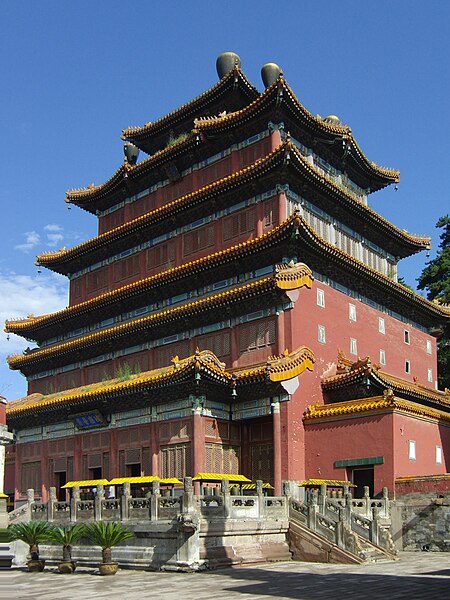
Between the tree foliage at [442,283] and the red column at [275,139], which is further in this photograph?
the tree foliage at [442,283]

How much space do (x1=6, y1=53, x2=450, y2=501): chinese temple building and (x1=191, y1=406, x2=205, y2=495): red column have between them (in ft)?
0.26

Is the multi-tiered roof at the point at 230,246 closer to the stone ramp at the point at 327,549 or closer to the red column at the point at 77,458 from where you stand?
the red column at the point at 77,458

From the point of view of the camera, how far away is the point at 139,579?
20.5 metres

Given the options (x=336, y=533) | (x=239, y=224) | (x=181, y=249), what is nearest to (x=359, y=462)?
(x=336, y=533)

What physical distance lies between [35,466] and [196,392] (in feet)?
43.6

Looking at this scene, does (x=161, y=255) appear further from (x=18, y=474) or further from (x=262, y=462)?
(x=18, y=474)

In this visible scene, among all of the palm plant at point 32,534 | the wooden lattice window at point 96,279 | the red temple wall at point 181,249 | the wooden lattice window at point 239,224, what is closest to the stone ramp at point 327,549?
the palm plant at point 32,534

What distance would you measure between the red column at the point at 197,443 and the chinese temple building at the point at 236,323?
0.08m

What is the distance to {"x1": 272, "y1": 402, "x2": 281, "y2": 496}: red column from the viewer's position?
2876 cm

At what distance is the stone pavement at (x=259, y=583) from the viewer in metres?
16.4

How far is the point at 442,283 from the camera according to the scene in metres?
49.2

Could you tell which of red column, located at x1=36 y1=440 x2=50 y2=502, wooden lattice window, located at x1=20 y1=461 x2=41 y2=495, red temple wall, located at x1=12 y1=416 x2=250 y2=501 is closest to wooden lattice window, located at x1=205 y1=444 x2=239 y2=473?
red temple wall, located at x1=12 y1=416 x2=250 y2=501

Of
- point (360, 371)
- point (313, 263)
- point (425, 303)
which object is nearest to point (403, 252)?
point (425, 303)

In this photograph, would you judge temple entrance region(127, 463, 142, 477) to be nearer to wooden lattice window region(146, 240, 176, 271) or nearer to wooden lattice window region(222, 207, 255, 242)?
wooden lattice window region(146, 240, 176, 271)
